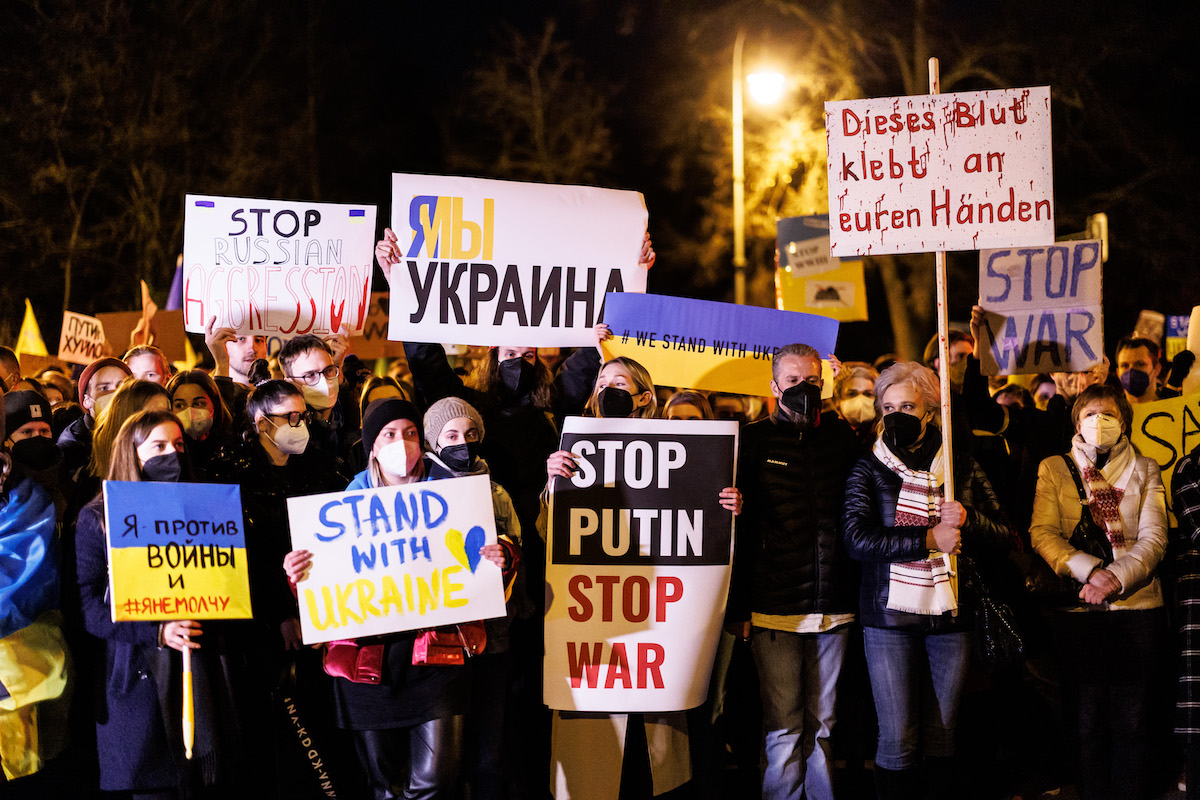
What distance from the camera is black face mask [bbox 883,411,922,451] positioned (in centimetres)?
504

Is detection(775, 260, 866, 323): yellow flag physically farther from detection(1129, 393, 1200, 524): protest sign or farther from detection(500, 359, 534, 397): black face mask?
detection(500, 359, 534, 397): black face mask

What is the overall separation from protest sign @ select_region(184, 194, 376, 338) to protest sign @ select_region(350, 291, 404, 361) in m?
1.45

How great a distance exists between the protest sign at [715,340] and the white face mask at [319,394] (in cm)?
147

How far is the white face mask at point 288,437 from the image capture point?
16.4 ft

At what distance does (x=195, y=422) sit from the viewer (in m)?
5.14

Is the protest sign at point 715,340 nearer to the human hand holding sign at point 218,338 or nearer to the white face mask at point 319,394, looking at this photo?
the white face mask at point 319,394

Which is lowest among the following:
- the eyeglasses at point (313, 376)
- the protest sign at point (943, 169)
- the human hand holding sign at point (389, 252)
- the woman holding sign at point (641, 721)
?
the woman holding sign at point (641, 721)

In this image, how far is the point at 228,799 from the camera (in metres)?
4.78

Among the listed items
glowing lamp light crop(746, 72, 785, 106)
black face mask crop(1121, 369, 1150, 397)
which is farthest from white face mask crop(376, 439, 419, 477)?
glowing lamp light crop(746, 72, 785, 106)

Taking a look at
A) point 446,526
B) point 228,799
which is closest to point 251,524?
point 446,526

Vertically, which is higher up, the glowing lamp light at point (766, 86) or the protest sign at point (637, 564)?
the glowing lamp light at point (766, 86)

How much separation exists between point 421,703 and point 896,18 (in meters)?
17.0

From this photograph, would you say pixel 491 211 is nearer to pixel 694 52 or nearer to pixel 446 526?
pixel 446 526

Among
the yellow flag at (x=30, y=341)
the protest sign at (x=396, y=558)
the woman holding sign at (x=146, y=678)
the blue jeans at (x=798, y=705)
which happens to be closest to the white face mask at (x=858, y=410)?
the blue jeans at (x=798, y=705)
